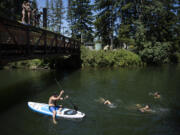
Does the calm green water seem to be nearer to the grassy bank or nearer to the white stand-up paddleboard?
the white stand-up paddleboard

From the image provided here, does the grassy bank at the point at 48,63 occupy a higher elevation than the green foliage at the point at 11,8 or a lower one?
lower

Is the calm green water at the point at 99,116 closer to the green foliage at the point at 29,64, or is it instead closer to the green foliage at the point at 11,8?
the green foliage at the point at 29,64

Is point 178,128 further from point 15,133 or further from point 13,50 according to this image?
point 13,50

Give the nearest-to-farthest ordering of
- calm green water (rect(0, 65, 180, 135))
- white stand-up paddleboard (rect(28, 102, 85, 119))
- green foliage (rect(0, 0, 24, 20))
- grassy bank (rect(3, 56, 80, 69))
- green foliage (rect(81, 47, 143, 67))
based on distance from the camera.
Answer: calm green water (rect(0, 65, 180, 135)) < white stand-up paddleboard (rect(28, 102, 85, 119)) < grassy bank (rect(3, 56, 80, 69)) < green foliage (rect(81, 47, 143, 67)) < green foliage (rect(0, 0, 24, 20))

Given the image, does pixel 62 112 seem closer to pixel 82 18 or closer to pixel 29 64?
pixel 29 64

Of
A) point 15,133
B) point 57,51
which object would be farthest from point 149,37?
point 15,133

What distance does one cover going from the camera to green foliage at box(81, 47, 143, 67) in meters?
27.0

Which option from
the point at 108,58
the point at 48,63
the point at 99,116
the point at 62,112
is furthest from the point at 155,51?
the point at 62,112

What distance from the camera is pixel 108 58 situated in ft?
90.5

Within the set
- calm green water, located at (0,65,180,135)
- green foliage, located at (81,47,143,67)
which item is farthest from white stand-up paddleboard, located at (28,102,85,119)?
green foliage, located at (81,47,143,67)

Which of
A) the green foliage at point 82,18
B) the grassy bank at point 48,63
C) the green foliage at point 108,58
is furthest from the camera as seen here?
the green foliage at point 82,18

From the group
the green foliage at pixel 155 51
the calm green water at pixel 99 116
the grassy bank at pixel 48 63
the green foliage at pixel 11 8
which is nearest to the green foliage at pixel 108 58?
the green foliage at pixel 155 51

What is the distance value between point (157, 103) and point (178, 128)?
10.4 feet

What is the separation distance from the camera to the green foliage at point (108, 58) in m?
27.0
